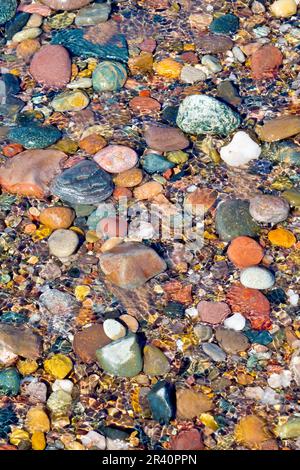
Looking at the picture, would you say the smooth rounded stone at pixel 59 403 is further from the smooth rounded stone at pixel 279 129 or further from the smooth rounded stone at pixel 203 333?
the smooth rounded stone at pixel 279 129

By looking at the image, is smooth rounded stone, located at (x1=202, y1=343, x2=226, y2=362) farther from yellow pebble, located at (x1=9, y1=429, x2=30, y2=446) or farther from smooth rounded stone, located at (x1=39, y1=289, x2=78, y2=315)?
yellow pebble, located at (x1=9, y1=429, x2=30, y2=446)

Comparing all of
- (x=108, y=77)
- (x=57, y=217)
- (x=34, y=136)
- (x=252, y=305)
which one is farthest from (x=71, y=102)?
(x=252, y=305)

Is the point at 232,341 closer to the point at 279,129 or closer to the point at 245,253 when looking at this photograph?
the point at 245,253

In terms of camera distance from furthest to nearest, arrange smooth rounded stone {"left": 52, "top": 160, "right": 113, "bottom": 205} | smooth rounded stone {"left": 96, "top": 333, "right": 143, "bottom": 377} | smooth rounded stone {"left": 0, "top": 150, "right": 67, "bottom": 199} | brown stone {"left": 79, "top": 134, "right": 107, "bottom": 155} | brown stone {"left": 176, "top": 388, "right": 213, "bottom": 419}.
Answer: brown stone {"left": 79, "top": 134, "right": 107, "bottom": 155} → smooth rounded stone {"left": 0, "top": 150, "right": 67, "bottom": 199} → smooth rounded stone {"left": 52, "top": 160, "right": 113, "bottom": 205} → smooth rounded stone {"left": 96, "top": 333, "right": 143, "bottom": 377} → brown stone {"left": 176, "top": 388, "right": 213, "bottom": 419}

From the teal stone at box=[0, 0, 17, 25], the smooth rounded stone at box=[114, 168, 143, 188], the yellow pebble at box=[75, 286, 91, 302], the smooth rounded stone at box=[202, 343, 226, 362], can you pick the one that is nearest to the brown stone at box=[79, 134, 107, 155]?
the smooth rounded stone at box=[114, 168, 143, 188]

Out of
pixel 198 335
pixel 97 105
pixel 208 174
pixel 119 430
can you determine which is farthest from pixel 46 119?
pixel 119 430
